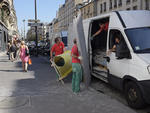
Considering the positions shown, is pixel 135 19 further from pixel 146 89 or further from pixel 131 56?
pixel 146 89

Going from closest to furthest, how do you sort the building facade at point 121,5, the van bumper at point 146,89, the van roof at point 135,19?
1. the van bumper at point 146,89
2. the van roof at point 135,19
3. the building facade at point 121,5

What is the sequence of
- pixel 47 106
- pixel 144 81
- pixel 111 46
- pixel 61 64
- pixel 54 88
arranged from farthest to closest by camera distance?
pixel 61 64 < pixel 54 88 < pixel 111 46 < pixel 47 106 < pixel 144 81

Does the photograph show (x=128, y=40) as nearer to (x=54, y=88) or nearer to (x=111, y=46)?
(x=111, y=46)

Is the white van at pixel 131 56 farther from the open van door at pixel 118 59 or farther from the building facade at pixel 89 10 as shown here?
the building facade at pixel 89 10

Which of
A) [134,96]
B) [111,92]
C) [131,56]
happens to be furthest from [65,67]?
[134,96]

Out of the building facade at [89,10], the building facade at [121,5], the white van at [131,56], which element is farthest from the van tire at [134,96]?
the building facade at [89,10]

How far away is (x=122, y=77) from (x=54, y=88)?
2.61m

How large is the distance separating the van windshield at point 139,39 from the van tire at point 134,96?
87 centimetres

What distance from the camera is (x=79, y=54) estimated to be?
650 cm

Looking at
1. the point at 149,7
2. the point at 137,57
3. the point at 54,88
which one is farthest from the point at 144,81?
the point at 149,7

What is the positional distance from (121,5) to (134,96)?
4319cm

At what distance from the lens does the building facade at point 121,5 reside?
124ft

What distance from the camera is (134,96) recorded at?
4.97 m

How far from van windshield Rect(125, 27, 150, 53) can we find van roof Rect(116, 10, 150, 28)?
0.52 feet
